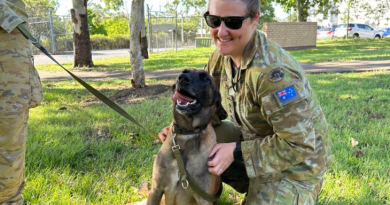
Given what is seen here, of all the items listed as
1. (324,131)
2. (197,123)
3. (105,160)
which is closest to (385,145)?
(324,131)

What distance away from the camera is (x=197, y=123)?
2.43 m

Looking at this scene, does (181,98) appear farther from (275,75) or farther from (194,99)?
(275,75)

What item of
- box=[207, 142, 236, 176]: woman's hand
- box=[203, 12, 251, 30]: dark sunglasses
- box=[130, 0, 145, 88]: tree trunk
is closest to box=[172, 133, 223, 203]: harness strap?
box=[207, 142, 236, 176]: woman's hand

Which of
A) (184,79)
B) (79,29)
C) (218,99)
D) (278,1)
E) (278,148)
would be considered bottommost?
(278,148)

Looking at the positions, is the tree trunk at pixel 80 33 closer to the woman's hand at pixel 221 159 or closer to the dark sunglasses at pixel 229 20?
the dark sunglasses at pixel 229 20

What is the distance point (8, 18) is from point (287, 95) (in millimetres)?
1892

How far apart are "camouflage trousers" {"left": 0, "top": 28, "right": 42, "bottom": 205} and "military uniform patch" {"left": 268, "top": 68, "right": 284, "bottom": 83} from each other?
5.40 feet

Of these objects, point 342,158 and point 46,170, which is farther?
point 342,158

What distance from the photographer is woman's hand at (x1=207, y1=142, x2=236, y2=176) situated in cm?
225

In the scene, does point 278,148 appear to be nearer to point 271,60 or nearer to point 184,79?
point 271,60

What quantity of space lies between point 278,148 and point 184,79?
83cm

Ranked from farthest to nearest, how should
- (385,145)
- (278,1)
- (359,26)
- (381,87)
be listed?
(359,26) → (278,1) → (381,87) → (385,145)

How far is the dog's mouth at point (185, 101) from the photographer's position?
7.50ft

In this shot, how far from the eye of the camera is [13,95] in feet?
6.73
